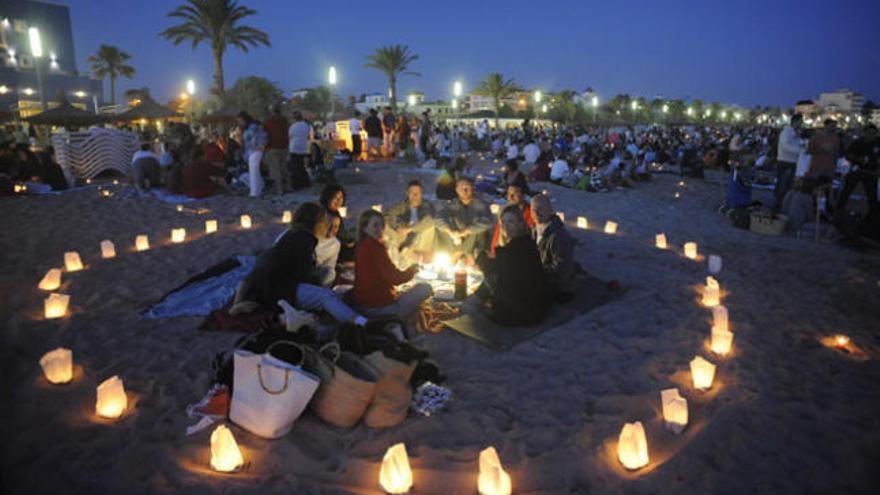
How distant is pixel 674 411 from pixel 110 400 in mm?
3694

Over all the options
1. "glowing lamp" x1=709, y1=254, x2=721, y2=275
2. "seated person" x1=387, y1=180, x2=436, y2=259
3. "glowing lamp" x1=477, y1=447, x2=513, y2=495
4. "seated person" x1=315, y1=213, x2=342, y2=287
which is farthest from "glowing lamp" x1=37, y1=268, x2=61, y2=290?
"glowing lamp" x1=709, y1=254, x2=721, y2=275

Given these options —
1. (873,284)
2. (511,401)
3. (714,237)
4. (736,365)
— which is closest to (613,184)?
(714,237)

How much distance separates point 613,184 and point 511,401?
12470mm

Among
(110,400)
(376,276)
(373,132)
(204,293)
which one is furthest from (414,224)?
Result: (373,132)

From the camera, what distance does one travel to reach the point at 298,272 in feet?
15.1

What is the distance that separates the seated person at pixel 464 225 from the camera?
662 centimetres

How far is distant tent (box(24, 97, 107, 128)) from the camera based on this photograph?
58.3ft

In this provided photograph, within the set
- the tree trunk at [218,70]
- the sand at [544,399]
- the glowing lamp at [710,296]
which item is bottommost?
the sand at [544,399]

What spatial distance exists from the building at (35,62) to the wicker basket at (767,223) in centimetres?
3865

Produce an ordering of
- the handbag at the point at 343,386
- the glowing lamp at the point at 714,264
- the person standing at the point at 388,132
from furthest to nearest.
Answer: the person standing at the point at 388,132
the glowing lamp at the point at 714,264
the handbag at the point at 343,386

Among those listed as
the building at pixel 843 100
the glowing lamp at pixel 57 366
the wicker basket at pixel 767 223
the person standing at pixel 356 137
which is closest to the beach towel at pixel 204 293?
the glowing lamp at pixel 57 366

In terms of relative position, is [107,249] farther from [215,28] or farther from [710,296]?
[215,28]

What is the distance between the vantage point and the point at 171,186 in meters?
11.9

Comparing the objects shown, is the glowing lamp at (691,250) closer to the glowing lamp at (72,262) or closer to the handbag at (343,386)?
the handbag at (343,386)
